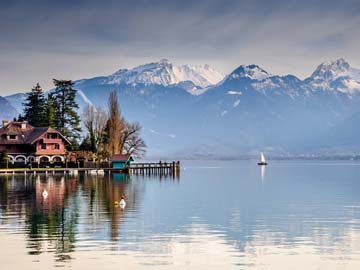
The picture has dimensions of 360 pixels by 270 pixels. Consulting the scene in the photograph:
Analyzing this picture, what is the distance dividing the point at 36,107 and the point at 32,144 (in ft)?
56.9

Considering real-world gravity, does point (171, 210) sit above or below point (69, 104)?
below

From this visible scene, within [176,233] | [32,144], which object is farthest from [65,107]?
[176,233]

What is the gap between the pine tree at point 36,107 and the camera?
14175 cm

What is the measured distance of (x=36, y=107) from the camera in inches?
5704

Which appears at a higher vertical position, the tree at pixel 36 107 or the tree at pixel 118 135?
the tree at pixel 36 107

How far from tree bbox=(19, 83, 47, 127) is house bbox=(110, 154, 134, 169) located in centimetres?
2324

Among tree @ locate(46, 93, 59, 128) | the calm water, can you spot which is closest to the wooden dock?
tree @ locate(46, 93, 59, 128)

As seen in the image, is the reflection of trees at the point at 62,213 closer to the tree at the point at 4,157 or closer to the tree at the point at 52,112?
the tree at the point at 4,157

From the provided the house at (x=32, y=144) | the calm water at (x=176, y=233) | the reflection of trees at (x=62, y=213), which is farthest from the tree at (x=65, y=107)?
the calm water at (x=176, y=233)

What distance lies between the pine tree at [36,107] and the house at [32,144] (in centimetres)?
866

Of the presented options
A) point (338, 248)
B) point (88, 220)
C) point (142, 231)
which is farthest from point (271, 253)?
point (88, 220)

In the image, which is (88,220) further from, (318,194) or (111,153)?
(111,153)

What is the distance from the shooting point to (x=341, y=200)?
68.9 metres

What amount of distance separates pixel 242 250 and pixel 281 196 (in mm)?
40657
